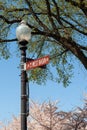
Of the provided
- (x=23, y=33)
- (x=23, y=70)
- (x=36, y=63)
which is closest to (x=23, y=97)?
(x=23, y=70)

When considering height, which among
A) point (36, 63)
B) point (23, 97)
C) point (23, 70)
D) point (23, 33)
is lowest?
point (23, 97)

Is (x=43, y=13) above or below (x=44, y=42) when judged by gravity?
above

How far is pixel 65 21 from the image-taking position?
27.0 meters

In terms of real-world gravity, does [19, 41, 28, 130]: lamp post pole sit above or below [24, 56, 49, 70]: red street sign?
below

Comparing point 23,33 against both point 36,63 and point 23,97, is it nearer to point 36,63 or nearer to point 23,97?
point 36,63

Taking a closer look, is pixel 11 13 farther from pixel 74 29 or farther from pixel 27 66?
pixel 27 66

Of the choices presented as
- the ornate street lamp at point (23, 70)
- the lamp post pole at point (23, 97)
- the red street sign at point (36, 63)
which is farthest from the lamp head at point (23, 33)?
the red street sign at point (36, 63)

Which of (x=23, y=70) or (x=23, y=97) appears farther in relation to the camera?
(x=23, y=70)

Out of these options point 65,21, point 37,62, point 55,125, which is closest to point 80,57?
point 65,21

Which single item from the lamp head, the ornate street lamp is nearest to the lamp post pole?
the ornate street lamp

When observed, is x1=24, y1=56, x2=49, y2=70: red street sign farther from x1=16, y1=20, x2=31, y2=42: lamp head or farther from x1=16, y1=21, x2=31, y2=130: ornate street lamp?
x1=16, y1=20, x2=31, y2=42: lamp head

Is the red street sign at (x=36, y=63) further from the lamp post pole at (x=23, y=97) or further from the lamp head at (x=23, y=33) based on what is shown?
the lamp head at (x=23, y=33)

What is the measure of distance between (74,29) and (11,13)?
354 cm

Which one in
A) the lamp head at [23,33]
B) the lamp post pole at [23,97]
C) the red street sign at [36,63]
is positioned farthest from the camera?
the lamp head at [23,33]
